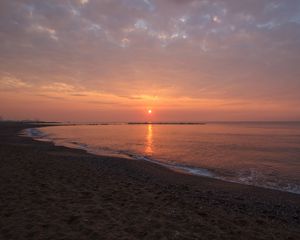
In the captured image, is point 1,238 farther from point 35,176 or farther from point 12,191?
point 35,176

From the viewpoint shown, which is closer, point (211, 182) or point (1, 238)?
point (1, 238)

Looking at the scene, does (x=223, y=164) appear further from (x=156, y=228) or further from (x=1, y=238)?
(x=1, y=238)

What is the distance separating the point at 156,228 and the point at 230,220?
2.53 m

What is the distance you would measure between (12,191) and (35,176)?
287cm

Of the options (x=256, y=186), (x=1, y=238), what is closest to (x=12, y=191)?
(x=1, y=238)

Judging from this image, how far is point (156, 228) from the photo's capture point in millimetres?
6359

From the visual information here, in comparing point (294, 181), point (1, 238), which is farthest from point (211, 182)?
point (1, 238)

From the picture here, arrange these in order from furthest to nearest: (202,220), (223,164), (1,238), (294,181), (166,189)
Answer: (223,164)
(294,181)
(166,189)
(202,220)
(1,238)

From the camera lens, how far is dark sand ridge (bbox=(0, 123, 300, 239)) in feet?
19.8

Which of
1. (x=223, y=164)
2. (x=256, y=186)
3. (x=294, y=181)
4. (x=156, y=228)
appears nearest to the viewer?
(x=156, y=228)

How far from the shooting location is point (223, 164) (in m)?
21.3

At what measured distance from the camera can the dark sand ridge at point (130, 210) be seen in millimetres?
6025

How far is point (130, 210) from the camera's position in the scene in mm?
7648

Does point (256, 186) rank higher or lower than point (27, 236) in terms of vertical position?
lower
